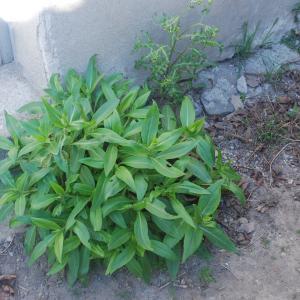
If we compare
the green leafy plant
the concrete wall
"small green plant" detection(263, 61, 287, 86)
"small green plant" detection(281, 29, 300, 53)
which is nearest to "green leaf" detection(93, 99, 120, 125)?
the green leafy plant

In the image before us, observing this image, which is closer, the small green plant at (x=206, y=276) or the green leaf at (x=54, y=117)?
the green leaf at (x=54, y=117)

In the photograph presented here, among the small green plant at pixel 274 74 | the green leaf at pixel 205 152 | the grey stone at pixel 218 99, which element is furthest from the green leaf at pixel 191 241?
the small green plant at pixel 274 74

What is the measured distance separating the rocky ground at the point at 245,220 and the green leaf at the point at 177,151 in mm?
698

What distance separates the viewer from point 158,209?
107 inches

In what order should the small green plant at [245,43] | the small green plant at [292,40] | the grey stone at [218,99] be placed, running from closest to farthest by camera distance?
the grey stone at [218,99] < the small green plant at [245,43] < the small green plant at [292,40]

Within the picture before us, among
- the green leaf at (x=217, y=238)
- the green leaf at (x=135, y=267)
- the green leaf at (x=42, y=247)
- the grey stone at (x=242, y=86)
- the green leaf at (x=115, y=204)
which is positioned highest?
the green leaf at (x=115, y=204)

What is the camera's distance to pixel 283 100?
3965 mm

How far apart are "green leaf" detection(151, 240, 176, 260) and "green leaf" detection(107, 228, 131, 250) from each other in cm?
16

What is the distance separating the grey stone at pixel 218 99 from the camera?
3875 mm

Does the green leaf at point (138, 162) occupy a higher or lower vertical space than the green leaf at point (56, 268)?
higher

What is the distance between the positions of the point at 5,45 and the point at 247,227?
2216 mm

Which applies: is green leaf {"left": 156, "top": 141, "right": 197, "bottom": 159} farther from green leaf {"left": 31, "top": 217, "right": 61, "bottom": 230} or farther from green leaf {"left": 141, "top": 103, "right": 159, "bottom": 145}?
green leaf {"left": 31, "top": 217, "right": 61, "bottom": 230}

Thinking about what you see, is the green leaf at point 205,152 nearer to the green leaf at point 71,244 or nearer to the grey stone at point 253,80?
the green leaf at point 71,244

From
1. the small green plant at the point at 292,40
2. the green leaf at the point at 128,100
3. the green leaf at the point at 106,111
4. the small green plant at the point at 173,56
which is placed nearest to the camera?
the green leaf at the point at 106,111
